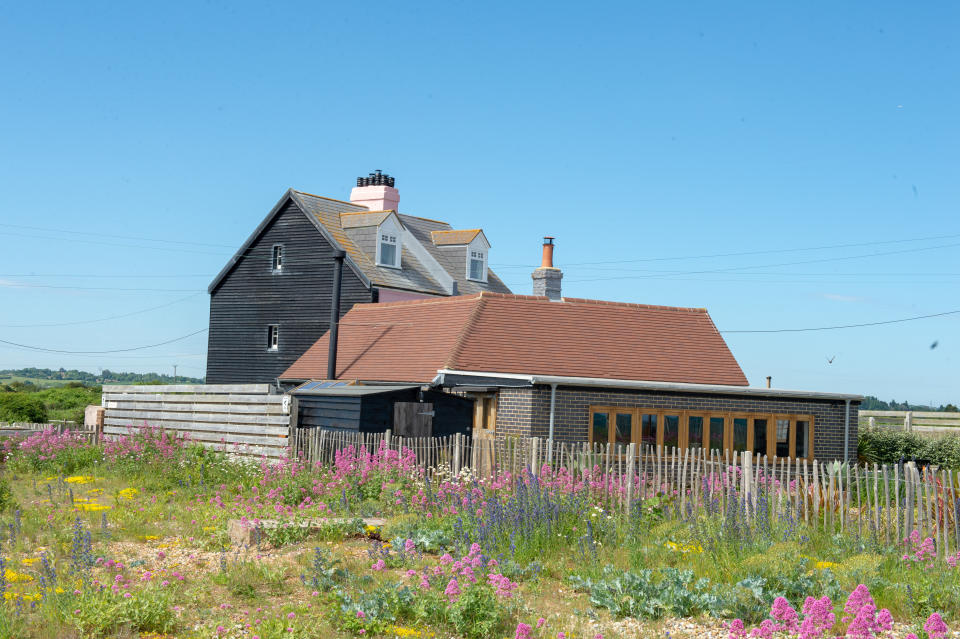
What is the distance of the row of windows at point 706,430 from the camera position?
72.1 feet

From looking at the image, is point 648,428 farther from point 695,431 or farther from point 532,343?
point 532,343

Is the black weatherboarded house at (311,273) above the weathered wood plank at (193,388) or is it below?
above

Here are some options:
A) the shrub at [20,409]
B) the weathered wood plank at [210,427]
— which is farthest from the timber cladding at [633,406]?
the shrub at [20,409]

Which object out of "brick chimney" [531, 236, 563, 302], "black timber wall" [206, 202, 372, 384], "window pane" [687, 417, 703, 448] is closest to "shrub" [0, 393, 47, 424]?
"black timber wall" [206, 202, 372, 384]

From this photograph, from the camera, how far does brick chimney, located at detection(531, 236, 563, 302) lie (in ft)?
95.0

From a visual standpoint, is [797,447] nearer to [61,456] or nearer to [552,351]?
[552,351]

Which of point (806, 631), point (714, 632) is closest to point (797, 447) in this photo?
point (714, 632)

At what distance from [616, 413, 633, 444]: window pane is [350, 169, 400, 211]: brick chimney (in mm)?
21364

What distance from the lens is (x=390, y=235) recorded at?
37.2 m

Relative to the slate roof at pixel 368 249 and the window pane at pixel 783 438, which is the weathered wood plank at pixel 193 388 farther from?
the window pane at pixel 783 438

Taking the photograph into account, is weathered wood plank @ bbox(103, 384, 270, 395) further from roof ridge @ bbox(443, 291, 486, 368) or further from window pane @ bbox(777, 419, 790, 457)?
window pane @ bbox(777, 419, 790, 457)

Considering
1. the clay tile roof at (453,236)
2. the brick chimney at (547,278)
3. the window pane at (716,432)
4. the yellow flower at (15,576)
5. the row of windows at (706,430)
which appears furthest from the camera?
the clay tile roof at (453,236)

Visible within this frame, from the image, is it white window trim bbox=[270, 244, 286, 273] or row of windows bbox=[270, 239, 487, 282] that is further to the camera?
white window trim bbox=[270, 244, 286, 273]

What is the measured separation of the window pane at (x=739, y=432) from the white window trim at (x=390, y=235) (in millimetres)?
17489
